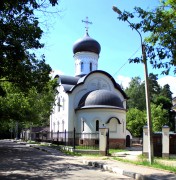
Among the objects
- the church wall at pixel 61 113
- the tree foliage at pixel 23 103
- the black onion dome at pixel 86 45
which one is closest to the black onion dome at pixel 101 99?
the church wall at pixel 61 113

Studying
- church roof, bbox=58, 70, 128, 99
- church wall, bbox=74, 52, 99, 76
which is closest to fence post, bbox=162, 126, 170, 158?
church roof, bbox=58, 70, 128, 99

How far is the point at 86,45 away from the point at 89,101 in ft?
36.5

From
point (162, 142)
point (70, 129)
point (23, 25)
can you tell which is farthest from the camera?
point (70, 129)

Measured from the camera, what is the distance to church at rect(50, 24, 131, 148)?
123 feet

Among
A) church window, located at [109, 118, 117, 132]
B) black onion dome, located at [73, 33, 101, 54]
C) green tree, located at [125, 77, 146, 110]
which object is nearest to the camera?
church window, located at [109, 118, 117, 132]

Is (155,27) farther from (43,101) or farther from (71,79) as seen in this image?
(71,79)

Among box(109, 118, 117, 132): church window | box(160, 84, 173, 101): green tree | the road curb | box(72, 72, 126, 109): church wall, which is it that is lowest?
the road curb

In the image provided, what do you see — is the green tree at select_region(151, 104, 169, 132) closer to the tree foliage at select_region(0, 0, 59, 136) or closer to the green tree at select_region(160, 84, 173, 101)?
the green tree at select_region(160, 84, 173, 101)

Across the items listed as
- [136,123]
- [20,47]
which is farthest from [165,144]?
[136,123]

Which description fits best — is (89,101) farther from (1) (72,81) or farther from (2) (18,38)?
(2) (18,38)

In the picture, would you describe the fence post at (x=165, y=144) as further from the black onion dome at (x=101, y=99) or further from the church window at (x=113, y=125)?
Result: the black onion dome at (x=101, y=99)

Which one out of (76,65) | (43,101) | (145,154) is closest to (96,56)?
(76,65)

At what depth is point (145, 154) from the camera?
2153 cm

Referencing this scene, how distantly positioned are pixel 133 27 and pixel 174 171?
6074 mm
